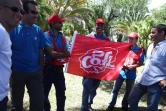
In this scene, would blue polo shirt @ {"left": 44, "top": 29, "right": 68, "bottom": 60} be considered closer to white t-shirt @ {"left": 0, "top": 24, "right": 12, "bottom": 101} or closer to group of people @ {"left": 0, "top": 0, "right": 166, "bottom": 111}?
group of people @ {"left": 0, "top": 0, "right": 166, "bottom": 111}

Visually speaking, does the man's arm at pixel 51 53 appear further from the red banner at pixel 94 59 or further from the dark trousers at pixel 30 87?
the red banner at pixel 94 59

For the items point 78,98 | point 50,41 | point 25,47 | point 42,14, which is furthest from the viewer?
point 42,14

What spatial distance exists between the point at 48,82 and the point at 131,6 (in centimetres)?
4398

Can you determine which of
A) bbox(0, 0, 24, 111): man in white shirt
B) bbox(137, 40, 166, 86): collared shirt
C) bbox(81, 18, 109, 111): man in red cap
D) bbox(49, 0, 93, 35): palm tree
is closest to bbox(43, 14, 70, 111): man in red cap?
bbox(81, 18, 109, 111): man in red cap

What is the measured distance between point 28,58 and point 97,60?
68.4 inches

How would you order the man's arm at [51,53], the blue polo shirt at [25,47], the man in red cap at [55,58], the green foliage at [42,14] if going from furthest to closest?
the green foliage at [42,14]
the man in red cap at [55,58]
the man's arm at [51,53]
the blue polo shirt at [25,47]

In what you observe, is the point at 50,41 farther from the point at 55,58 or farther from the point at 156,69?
the point at 156,69

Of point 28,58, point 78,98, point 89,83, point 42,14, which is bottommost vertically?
point 78,98

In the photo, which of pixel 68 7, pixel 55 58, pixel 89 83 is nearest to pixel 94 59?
pixel 89 83

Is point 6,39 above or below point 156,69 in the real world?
above

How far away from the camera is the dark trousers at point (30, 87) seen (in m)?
3.39

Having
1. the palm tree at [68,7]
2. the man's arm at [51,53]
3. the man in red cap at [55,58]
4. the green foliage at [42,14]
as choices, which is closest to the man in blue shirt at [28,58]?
the man's arm at [51,53]

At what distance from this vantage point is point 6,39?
6.48 feet

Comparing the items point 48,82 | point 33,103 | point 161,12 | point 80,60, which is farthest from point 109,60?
point 161,12
